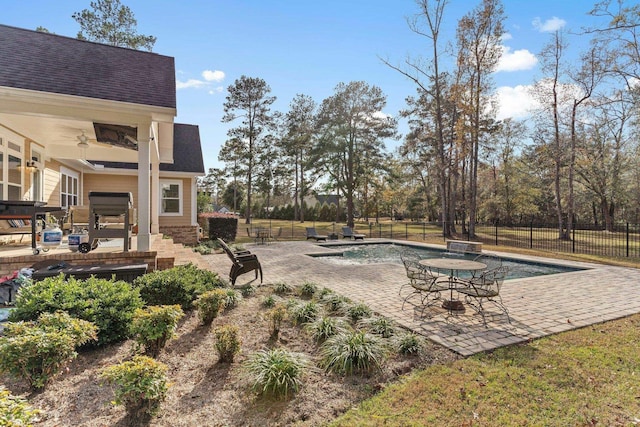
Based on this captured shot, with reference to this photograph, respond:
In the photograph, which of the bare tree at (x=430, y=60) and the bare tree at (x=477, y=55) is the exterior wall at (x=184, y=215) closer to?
the bare tree at (x=430, y=60)

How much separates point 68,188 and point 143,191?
8.66 m

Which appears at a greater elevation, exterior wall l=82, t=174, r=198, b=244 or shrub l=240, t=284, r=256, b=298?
exterior wall l=82, t=174, r=198, b=244

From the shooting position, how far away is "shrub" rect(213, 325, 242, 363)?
3.44 meters

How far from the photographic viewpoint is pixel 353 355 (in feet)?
11.2

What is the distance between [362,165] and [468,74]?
11.0 m

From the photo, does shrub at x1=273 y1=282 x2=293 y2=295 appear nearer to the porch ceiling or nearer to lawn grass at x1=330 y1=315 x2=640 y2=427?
lawn grass at x1=330 y1=315 x2=640 y2=427

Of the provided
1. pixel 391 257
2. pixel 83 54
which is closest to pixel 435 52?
pixel 391 257

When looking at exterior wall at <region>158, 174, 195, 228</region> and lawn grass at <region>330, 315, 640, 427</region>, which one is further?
exterior wall at <region>158, 174, 195, 228</region>

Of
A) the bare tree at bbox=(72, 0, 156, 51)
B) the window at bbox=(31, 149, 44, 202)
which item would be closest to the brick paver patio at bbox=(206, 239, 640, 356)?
the window at bbox=(31, 149, 44, 202)

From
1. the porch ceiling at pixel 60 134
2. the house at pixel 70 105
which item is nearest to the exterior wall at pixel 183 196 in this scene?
the porch ceiling at pixel 60 134

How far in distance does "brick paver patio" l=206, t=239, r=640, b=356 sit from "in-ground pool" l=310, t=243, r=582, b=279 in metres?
1.04

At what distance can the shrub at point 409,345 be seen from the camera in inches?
148

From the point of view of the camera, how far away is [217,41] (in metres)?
10.7

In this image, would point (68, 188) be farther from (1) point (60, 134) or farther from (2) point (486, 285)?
(2) point (486, 285)
